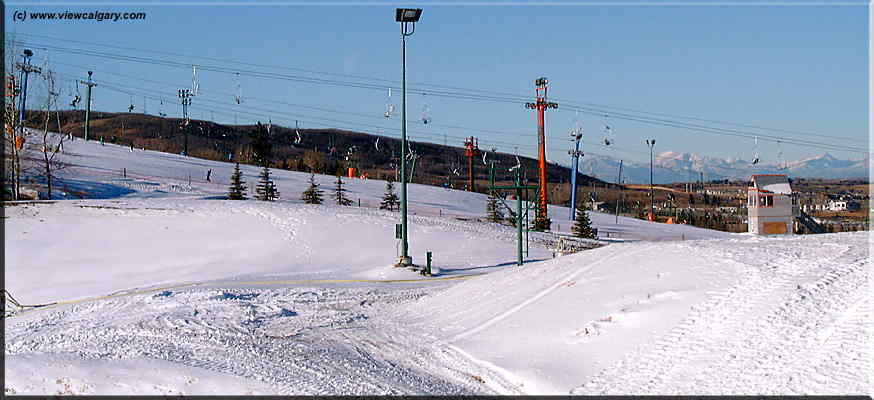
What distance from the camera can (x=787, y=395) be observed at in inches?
380

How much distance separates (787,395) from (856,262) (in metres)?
5.48

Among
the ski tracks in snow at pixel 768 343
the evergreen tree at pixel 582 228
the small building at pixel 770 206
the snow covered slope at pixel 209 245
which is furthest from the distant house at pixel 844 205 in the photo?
the ski tracks in snow at pixel 768 343

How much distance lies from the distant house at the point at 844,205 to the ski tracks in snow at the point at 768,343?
94.8 metres

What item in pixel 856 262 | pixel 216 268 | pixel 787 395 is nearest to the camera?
pixel 787 395

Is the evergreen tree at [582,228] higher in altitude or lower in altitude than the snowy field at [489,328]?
higher

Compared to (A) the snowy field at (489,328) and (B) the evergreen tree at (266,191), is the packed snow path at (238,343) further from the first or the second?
(B) the evergreen tree at (266,191)

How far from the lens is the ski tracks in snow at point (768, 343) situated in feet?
33.1

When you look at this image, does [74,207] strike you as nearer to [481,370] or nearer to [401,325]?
[401,325]

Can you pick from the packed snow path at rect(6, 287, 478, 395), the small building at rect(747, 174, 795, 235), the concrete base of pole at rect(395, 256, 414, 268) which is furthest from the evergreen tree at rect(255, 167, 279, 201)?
the packed snow path at rect(6, 287, 478, 395)

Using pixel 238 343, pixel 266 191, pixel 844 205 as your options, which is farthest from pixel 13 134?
pixel 844 205

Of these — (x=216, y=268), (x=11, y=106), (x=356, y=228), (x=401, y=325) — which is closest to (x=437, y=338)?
(x=401, y=325)

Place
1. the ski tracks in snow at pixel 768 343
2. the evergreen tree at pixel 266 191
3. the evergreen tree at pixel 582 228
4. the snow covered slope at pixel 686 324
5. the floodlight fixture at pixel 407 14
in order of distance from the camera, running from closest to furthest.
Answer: the ski tracks in snow at pixel 768 343 → the snow covered slope at pixel 686 324 → the floodlight fixture at pixel 407 14 → the evergreen tree at pixel 582 228 → the evergreen tree at pixel 266 191

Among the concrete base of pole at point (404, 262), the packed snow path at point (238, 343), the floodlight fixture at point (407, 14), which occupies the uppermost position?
the floodlight fixture at point (407, 14)

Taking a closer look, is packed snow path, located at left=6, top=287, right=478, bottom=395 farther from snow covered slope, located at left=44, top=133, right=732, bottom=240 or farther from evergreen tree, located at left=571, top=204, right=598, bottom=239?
evergreen tree, located at left=571, top=204, right=598, bottom=239
